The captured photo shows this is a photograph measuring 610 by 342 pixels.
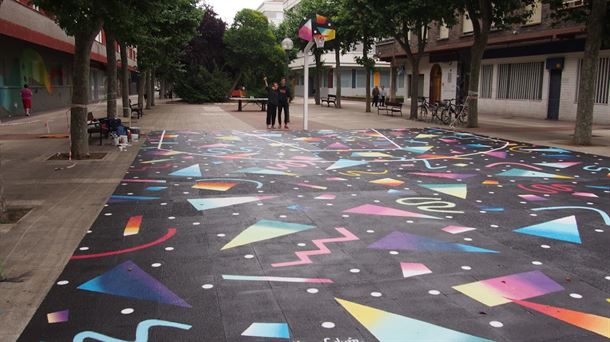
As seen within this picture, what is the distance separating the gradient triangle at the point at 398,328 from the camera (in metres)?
3.96

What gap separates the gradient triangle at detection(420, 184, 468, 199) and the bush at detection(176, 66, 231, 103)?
133 ft

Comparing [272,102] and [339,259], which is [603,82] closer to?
[272,102]

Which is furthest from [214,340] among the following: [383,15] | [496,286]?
[383,15]

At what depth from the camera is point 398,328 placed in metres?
4.11

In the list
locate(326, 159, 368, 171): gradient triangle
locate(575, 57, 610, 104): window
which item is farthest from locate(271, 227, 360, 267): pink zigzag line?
locate(575, 57, 610, 104): window

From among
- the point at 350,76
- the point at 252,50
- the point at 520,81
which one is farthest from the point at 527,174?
the point at 350,76

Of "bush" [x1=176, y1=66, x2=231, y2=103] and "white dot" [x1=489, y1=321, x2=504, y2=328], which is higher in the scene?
"bush" [x1=176, y1=66, x2=231, y2=103]

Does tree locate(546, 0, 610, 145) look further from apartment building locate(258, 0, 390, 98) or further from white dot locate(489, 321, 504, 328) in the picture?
apartment building locate(258, 0, 390, 98)

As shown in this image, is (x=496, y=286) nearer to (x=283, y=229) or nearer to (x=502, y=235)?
(x=502, y=235)

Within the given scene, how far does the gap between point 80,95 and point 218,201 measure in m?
5.98

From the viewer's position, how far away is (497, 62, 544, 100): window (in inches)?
1108

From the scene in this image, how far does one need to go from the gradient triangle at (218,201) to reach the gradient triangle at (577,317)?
4589mm

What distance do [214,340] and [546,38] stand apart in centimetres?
2612

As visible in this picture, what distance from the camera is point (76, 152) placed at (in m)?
12.7
